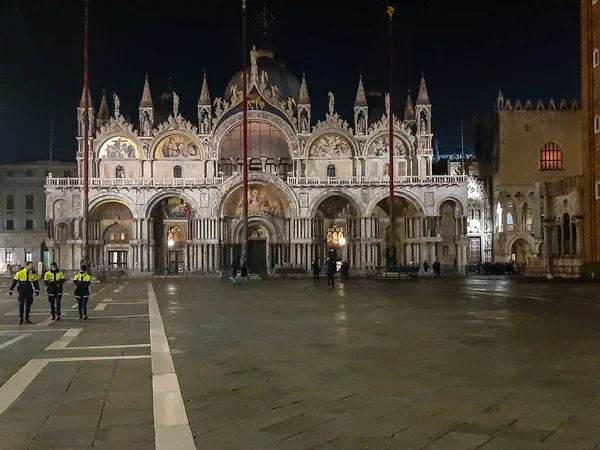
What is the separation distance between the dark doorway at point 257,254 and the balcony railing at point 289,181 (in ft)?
23.4

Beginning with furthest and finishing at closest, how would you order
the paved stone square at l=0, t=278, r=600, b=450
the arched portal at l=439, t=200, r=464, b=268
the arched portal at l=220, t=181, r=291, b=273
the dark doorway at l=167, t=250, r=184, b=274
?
the arched portal at l=439, t=200, r=464, b=268
the dark doorway at l=167, t=250, r=184, b=274
the arched portal at l=220, t=181, r=291, b=273
the paved stone square at l=0, t=278, r=600, b=450

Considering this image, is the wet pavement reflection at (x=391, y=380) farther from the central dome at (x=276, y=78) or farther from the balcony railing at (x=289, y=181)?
the central dome at (x=276, y=78)

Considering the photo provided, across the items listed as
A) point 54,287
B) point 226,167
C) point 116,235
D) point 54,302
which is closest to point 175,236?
point 116,235

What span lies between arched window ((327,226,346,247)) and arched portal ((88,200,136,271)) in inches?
757

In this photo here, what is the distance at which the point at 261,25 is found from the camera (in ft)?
241

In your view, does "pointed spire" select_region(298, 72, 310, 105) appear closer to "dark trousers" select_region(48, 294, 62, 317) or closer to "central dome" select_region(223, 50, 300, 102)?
"central dome" select_region(223, 50, 300, 102)

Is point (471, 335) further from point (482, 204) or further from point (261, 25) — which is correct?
point (261, 25)

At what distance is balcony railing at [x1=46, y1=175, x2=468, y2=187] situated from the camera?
201 feet

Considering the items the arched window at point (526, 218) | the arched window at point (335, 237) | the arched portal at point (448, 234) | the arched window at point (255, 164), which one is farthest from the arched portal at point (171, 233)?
the arched window at point (526, 218)

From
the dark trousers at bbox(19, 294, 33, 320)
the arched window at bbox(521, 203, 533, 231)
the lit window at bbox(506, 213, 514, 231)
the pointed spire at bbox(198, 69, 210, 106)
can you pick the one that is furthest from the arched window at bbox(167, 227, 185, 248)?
the dark trousers at bbox(19, 294, 33, 320)

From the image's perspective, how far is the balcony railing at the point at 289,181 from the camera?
61.3 metres

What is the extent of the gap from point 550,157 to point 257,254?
101 feet

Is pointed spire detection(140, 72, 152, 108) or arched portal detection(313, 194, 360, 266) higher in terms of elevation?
pointed spire detection(140, 72, 152, 108)

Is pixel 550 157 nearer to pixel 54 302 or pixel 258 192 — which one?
pixel 258 192
